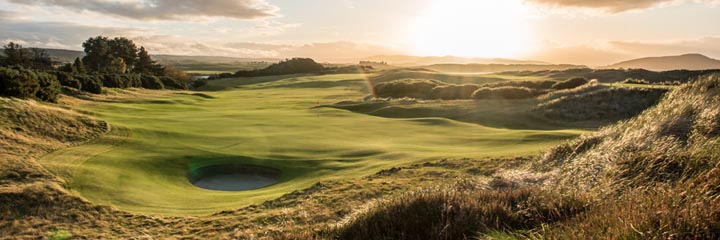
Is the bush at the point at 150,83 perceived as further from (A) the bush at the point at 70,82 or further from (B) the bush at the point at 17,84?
(B) the bush at the point at 17,84

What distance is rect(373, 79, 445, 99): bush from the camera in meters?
65.3

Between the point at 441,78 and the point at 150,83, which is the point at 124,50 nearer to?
the point at 150,83

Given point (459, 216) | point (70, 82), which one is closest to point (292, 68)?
point (70, 82)

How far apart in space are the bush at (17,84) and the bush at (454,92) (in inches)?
1609

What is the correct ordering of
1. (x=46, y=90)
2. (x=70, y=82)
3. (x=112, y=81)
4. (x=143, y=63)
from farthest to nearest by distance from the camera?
(x=143, y=63) < (x=112, y=81) < (x=70, y=82) < (x=46, y=90)

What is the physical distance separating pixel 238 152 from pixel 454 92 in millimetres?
40159

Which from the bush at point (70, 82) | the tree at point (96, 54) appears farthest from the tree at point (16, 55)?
the bush at point (70, 82)

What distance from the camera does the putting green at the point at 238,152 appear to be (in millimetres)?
16094

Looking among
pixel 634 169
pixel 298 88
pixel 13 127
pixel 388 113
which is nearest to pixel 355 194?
pixel 634 169

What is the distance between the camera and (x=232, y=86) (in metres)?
99.5

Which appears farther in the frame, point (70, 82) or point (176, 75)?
point (176, 75)

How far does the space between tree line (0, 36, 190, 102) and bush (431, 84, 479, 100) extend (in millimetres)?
36621

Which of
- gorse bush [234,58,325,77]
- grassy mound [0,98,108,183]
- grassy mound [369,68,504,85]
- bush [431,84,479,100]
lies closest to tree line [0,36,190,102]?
grassy mound [0,98,108,183]

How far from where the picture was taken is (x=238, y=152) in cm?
2238
